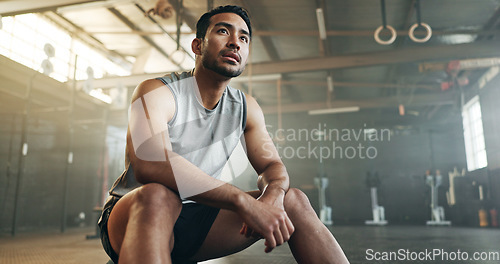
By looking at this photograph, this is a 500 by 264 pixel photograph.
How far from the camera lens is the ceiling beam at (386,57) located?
200 inches

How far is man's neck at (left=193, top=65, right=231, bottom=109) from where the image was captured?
1.18 meters

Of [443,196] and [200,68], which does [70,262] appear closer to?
[200,68]

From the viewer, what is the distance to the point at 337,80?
8594 millimetres

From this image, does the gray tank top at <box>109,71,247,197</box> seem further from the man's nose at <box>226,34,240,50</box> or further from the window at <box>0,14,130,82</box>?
the window at <box>0,14,130,82</box>

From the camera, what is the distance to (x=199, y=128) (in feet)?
3.81

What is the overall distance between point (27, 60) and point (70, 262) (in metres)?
4.42

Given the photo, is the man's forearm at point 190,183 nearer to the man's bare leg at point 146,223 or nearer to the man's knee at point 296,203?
the man's bare leg at point 146,223

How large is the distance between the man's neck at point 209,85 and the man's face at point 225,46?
2 cm

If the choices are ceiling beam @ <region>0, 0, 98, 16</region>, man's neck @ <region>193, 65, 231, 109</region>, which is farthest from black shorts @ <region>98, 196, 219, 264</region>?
ceiling beam @ <region>0, 0, 98, 16</region>

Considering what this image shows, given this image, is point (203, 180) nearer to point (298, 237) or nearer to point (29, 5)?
point (298, 237)

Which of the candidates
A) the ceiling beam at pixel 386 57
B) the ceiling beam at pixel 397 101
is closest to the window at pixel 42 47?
the ceiling beam at pixel 386 57

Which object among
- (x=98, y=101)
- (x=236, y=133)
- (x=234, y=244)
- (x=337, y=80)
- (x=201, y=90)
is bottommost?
(x=234, y=244)

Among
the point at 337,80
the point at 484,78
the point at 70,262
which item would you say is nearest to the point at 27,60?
the point at 70,262

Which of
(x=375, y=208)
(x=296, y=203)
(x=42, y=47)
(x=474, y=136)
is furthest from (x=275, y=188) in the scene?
(x=474, y=136)
